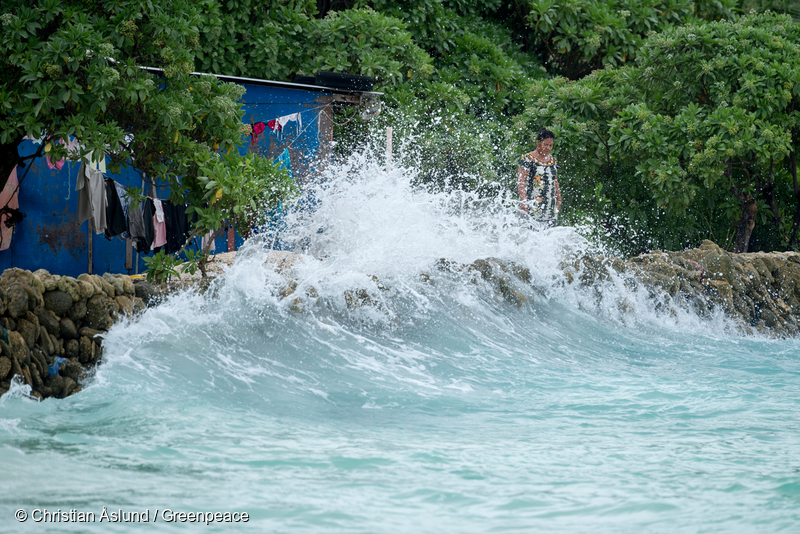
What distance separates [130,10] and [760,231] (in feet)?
37.2

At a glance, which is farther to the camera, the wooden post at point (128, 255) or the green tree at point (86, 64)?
the wooden post at point (128, 255)

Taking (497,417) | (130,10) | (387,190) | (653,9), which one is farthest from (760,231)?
(130,10)

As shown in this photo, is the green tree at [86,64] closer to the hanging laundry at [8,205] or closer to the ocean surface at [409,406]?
the ocean surface at [409,406]

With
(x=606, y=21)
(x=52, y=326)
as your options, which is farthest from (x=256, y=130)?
(x=606, y=21)

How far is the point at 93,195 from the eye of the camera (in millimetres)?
8672

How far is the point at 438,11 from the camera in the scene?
15.2 metres

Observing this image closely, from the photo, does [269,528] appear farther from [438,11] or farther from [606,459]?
[438,11]

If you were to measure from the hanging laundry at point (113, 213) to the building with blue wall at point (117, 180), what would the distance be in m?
0.47

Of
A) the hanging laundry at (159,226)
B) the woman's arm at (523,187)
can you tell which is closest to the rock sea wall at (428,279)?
the woman's arm at (523,187)

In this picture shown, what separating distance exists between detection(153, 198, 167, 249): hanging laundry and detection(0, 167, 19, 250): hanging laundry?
5.53ft

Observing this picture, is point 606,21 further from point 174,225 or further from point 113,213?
point 113,213

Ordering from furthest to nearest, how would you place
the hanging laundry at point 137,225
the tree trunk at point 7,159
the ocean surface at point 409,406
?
the hanging laundry at point 137,225, the tree trunk at point 7,159, the ocean surface at point 409,406

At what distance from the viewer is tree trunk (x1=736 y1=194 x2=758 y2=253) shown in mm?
12414

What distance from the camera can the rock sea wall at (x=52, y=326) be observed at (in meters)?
5.46
